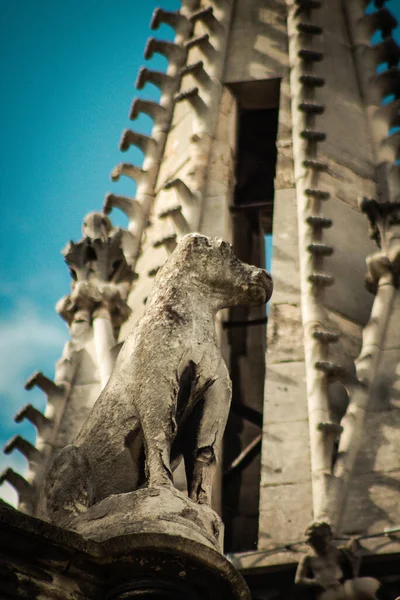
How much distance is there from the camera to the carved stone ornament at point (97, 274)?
15.0 metres

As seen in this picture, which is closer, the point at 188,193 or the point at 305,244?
the point at 305,244

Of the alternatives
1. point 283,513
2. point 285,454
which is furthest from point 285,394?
point 283,513

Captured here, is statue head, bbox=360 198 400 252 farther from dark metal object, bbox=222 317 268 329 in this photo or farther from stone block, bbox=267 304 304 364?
dark metal object, bbox=222 317 268 329

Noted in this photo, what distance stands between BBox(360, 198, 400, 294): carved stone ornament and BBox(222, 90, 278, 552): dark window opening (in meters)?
1.99

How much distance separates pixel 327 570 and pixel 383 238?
4.91 m

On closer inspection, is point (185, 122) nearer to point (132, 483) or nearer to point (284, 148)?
point (284, 148)

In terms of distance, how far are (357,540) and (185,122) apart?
8.64 meters

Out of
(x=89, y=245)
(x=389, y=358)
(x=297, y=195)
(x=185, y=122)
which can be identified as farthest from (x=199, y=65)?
(x=389, y=358)

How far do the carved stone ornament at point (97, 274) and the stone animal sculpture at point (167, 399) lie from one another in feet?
19.4

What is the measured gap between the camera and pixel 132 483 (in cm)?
824

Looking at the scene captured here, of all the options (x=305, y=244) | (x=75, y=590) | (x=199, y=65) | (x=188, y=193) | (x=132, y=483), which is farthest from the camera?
(x=199, y=65)

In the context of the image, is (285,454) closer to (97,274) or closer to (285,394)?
(285,394)

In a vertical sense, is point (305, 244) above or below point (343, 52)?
below

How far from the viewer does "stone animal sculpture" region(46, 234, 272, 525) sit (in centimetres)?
819
